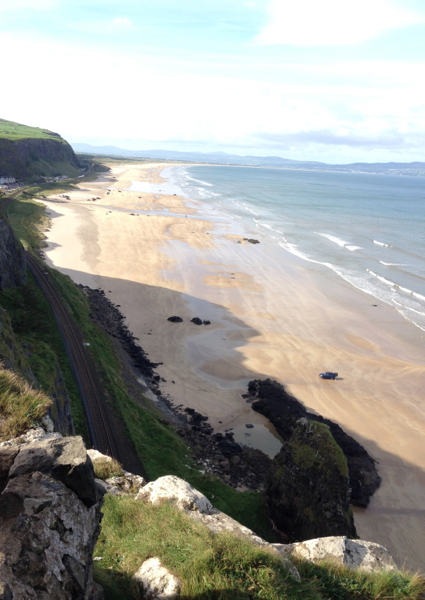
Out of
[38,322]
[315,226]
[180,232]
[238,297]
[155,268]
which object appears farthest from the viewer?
[315,226]

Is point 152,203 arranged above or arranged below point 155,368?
above

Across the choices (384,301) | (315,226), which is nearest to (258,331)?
(384,301)

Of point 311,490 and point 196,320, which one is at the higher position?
point 196,320

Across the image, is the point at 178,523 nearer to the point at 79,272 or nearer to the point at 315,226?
the point at 79,272

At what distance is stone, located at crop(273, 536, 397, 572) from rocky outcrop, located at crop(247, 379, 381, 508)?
41.2ft

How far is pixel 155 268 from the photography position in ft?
189

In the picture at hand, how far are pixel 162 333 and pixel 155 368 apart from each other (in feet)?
21.0

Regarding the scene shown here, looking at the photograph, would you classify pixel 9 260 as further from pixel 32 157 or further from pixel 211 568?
pixel 32 157

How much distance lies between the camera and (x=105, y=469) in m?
12.1

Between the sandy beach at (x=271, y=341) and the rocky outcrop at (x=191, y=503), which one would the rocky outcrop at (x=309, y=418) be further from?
the rocky outcrop at (x=191, y=503)

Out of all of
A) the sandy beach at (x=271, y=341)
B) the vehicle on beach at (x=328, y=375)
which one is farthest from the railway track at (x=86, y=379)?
the vehicle on beach at (x=328, y=375)

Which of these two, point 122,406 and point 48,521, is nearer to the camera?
point 48,521

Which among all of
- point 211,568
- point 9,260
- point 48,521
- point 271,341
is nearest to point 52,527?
point 48,521

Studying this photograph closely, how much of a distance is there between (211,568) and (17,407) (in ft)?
18.5
